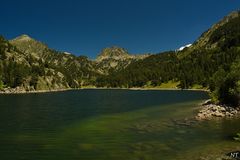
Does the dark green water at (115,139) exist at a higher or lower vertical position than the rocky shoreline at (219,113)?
lower

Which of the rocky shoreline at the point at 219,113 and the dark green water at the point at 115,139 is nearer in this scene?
the dark green water at the point at 115,139

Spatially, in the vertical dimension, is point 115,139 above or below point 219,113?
below

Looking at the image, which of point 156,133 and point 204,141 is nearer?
point 204,141

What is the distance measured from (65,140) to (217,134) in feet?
93.4

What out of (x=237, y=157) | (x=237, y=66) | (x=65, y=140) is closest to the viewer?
(x=237, y=157)

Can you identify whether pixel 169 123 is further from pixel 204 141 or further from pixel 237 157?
pixel 237 157

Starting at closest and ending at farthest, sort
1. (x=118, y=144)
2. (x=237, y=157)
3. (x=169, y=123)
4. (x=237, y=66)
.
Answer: (x=237, y=157)
(x=118, y=144)
(x=169, y=123)
(x=237, y=66)

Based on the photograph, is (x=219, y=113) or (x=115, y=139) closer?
(x=115, y=139)

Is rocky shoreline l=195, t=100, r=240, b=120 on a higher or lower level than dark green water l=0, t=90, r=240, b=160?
higher

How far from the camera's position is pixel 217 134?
62.5 m

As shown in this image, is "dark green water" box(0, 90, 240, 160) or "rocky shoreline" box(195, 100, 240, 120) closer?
"dark green water" box(0, 90, 240, 160)

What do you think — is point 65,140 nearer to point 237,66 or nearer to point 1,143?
point 1,143

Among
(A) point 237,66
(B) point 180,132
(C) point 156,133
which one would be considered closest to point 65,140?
(C) point 156,133

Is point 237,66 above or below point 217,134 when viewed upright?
above
